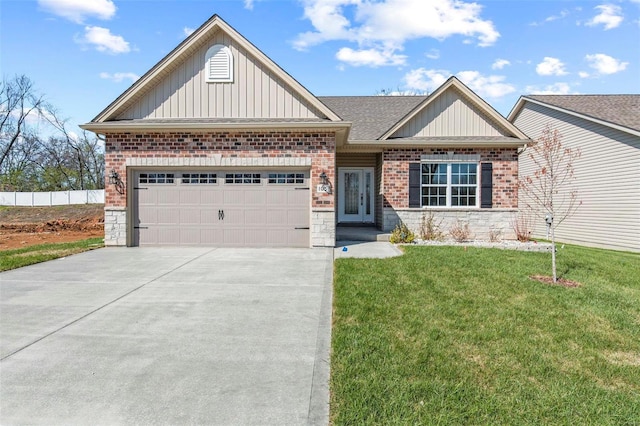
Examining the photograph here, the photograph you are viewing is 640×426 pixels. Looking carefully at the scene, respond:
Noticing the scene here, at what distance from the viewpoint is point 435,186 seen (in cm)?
1290

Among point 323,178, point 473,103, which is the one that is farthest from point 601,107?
point 323,178

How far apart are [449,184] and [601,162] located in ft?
21.7

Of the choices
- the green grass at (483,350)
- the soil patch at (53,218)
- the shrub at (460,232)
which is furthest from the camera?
the soil patch at (53,218)

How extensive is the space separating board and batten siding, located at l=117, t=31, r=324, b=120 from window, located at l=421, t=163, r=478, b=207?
489cm

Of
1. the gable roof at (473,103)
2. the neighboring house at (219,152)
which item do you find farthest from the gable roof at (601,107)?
the neighboring house at (219,152)

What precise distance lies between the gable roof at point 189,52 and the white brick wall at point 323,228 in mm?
2692

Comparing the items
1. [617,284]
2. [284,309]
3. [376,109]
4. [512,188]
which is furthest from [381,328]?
[376,109]

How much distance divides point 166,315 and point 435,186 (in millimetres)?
10451

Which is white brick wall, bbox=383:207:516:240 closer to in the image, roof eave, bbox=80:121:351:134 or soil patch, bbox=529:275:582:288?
roof eave, bbox=80:121:351:134

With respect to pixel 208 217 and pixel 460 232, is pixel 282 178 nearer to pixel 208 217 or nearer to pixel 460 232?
pixel 208 217

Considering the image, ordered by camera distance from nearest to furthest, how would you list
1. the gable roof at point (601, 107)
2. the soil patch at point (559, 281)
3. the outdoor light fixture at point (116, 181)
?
the soil patch at point (559, 281), the outdoor light fixture at point (116, 181), the gable roof at point (601, 107)

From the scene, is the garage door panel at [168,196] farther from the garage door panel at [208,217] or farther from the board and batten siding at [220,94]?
the board and batten siding at [220,94]

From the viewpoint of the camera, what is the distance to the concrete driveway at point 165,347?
9.04 feet

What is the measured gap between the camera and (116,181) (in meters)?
10.5
